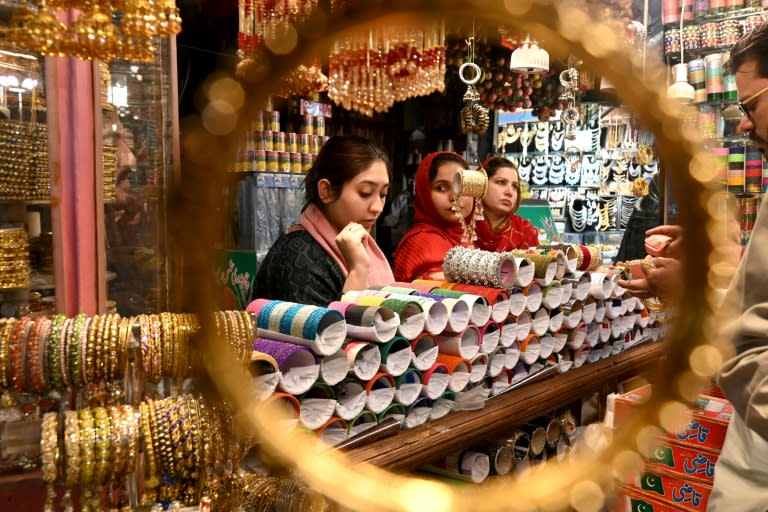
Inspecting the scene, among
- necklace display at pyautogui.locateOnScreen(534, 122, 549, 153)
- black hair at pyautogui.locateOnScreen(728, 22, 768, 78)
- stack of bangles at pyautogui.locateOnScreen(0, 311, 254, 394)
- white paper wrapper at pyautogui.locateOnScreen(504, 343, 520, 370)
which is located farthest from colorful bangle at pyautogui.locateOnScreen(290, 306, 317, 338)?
necklace display at pyautogui.locateOnScreen(534, 122, 549, 153)

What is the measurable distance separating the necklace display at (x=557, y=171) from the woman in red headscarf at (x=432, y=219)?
2175mm

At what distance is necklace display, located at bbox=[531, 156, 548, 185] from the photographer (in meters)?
3.68

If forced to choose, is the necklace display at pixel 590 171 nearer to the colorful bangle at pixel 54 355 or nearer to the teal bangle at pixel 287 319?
the teal bangle at pixel 287 319

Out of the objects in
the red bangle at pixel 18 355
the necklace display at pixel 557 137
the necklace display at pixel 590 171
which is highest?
the necklace display at pixel 557 137

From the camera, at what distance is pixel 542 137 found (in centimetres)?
371

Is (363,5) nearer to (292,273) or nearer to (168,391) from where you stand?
(168,391)

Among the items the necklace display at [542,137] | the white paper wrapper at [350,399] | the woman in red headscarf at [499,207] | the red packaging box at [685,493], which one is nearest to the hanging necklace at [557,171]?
the necklace display at [542,137]

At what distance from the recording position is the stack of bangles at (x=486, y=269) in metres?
1.07

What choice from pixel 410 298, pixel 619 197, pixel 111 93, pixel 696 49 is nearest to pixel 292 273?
pixel 410 298

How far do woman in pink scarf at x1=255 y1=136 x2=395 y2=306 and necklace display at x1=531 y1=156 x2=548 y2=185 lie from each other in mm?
2625

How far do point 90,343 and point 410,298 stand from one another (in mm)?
514

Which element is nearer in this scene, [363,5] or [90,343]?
[363,5]

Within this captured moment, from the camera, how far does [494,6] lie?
243mm

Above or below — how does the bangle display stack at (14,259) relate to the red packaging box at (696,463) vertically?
above
